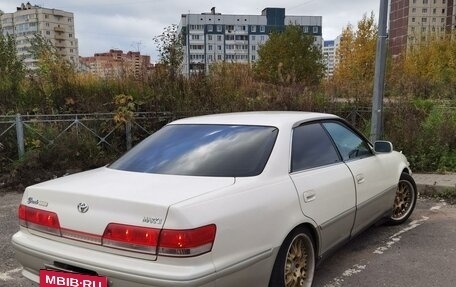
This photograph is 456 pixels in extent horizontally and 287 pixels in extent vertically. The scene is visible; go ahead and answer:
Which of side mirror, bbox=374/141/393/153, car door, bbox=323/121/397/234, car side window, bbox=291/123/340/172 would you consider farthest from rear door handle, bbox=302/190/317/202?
side mirror, bbox=374/141/393/153

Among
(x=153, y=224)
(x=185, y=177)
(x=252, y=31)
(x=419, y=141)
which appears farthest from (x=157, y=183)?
(x=252, y=31)

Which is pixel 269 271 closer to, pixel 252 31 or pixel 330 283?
pixel 330 283

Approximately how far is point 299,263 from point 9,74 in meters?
9.31

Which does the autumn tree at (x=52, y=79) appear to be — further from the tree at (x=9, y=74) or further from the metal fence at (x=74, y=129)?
the metal fence at (x=74, y=129)

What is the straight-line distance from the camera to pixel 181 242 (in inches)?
94.4

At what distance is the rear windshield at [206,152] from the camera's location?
316 centimetres

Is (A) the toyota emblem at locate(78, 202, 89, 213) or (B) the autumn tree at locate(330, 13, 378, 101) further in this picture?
(B) the autumn tree at locate(330, 13, 378, 101)

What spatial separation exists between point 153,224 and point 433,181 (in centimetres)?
617

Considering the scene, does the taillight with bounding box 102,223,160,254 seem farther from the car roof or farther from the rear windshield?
the car roof

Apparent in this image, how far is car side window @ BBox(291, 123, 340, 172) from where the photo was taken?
349 cm

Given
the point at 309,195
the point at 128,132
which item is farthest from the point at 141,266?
the point at 128,132

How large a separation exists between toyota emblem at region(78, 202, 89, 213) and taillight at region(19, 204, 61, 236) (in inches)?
8.4

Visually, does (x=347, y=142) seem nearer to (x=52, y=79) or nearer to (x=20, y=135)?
(x=20, y=135)

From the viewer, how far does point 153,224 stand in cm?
245
